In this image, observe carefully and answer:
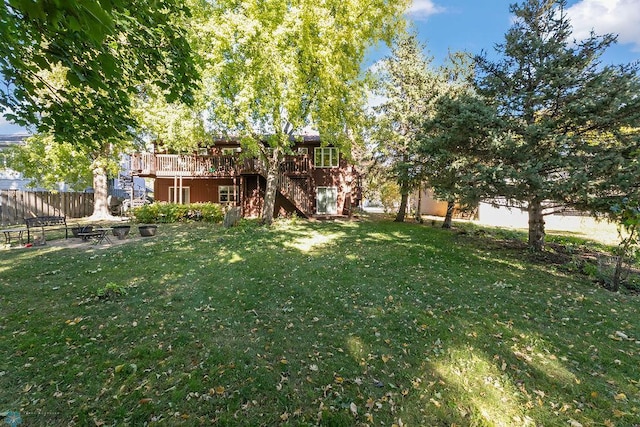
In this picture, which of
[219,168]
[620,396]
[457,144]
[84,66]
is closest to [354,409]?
[620,396]

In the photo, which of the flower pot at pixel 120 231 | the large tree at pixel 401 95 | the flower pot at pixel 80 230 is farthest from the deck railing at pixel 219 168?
the flower pot at pixel 80 230

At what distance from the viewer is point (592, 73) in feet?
27.9

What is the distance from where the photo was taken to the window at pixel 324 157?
830 inches

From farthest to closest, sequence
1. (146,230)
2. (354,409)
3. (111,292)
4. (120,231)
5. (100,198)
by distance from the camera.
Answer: (100,198), (146,230), (120,231), (111,292), (354,409)

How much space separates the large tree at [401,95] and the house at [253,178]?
3.49m

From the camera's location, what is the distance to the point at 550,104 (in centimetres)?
916

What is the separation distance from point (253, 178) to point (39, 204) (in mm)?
12660

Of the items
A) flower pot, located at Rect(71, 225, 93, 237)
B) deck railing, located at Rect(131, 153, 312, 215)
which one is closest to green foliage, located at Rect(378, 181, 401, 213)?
deck railing, located at Rect(131, 153, 312, 215)

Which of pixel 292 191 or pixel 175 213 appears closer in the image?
pixel 175 213

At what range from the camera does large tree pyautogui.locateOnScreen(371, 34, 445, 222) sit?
54.4ft

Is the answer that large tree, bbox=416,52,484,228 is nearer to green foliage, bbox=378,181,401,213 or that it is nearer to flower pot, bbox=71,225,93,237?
flower pot, bbox=71,225,93,237

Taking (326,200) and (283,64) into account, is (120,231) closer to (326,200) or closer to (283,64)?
(283,64)

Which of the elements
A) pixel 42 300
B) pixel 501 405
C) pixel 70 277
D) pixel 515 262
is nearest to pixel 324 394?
pixel 501 405

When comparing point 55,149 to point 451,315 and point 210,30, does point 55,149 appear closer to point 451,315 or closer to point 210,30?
point 210,30
